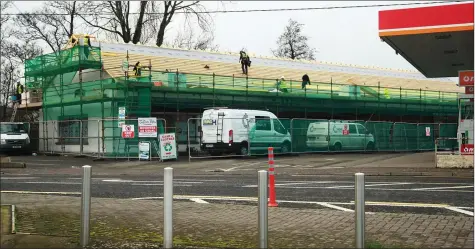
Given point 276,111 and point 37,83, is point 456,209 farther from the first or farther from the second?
point 37,83

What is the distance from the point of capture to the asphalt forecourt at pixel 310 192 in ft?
31.4

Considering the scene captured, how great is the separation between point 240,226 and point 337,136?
70.9 feet

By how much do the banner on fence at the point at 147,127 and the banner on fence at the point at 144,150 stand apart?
19.4 inches

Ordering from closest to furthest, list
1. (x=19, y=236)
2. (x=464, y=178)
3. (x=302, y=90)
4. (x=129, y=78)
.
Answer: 1. (x=19, y=236)
2. (x=464, y=178)
3. (x=129, y=78)
4. (x=302, y=90)

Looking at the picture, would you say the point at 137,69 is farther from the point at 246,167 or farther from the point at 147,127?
the point at 246,167

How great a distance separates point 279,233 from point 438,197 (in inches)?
190

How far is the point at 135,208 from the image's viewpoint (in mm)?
9461

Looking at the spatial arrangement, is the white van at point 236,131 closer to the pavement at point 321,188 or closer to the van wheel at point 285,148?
the van wheel at point 285,148

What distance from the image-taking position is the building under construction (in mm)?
26922

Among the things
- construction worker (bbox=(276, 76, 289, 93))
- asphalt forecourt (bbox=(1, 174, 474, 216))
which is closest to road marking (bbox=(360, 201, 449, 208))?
asphalt forecourt (bbox=(1, 174, 474, 216))

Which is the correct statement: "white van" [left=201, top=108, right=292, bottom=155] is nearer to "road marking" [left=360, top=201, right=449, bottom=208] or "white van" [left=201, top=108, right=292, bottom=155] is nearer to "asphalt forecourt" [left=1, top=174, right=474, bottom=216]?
"asphalt forecourt" [left=1, top=174, right=474, bottom=216]

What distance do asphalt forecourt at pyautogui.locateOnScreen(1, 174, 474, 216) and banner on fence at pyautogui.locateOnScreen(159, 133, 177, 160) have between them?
27.5ft

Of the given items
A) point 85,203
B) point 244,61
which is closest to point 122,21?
point 244,61

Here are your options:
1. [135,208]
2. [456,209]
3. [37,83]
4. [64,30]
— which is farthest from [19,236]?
[64,30]
